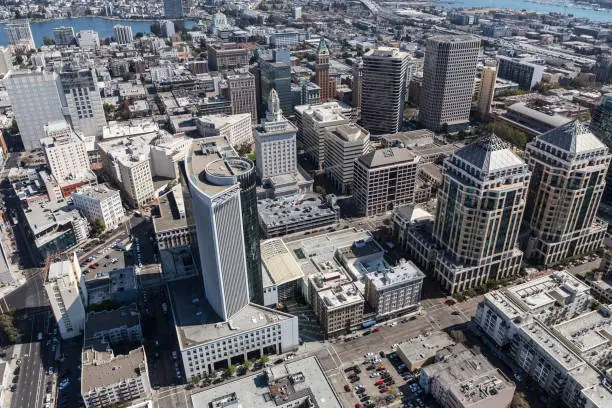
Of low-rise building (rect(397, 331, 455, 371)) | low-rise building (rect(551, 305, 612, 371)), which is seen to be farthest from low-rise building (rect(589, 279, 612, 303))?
low-rise building (rect(397, 331, 455, 371))

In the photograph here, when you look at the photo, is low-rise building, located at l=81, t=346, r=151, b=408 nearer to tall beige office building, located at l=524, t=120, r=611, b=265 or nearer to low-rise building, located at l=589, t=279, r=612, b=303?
tall beige office building, located at l=524, t=120, r=611, b=265

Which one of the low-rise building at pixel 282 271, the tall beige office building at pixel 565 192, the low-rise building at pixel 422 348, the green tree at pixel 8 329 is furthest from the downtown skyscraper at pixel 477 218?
the green tree at pixel 8 329

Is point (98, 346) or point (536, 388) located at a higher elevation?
point (98, 346)

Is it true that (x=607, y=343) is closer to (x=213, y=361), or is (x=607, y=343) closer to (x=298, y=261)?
(x=298, y=261)

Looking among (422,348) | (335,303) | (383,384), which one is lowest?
(383,384)

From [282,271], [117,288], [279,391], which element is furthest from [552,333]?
[117,288]

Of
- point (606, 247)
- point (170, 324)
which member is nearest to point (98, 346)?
point (170, 324)

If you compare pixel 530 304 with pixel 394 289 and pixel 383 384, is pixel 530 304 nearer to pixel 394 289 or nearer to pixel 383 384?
pixel 394 289
